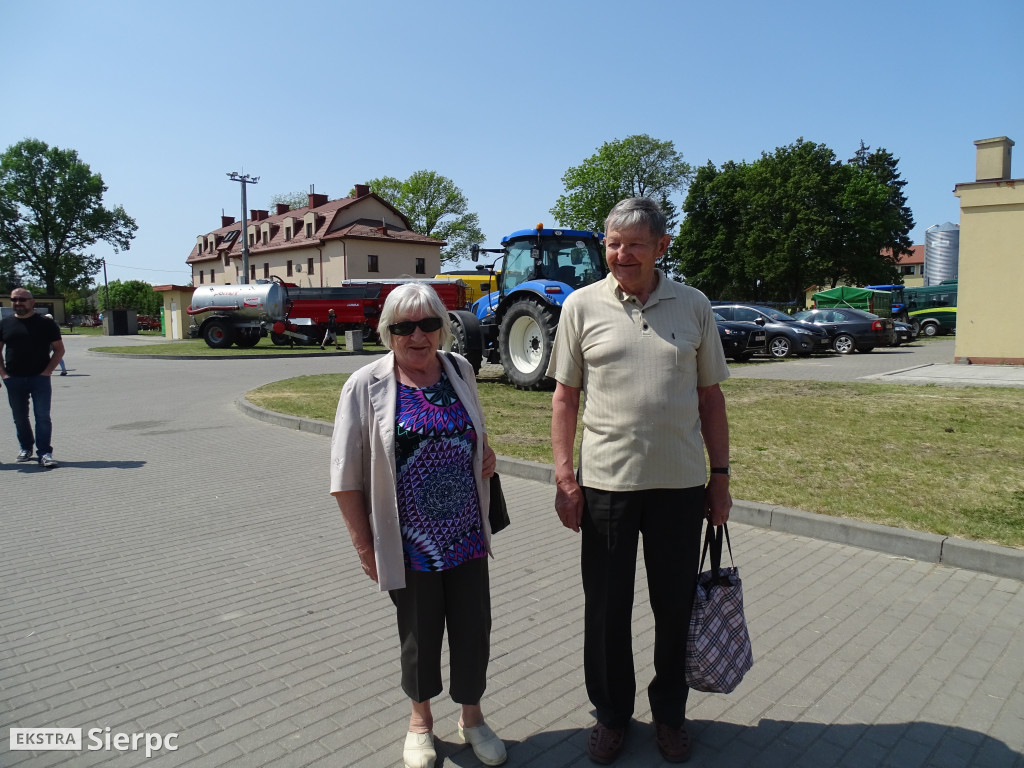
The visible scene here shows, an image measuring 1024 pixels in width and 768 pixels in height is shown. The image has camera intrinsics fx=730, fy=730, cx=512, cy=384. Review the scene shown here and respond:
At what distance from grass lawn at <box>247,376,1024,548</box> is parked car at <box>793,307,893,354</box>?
445 inches

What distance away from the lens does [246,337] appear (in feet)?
104

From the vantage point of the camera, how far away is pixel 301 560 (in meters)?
5.12

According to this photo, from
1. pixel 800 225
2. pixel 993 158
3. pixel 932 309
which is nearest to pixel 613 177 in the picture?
pixel 800 225

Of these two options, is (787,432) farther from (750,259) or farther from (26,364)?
(750,259)

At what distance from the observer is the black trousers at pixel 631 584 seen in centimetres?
275

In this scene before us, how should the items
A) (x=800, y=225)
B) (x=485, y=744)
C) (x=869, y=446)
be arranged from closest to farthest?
(x=485, y=744), (x=869, y=446), (x=800, y=225)

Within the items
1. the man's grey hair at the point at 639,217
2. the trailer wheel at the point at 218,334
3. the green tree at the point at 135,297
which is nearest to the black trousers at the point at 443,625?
the man's grey hair at the point at 639,217

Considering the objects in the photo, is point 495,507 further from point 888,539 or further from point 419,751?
point 888,539

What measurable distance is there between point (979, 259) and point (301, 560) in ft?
61.2

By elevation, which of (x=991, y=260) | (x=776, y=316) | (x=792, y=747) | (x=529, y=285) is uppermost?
(x=991, y=260)

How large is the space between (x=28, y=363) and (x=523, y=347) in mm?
7491

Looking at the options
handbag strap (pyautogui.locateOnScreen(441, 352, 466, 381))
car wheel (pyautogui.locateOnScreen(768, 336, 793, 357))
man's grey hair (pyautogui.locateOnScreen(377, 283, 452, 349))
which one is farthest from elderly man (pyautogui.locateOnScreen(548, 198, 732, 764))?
car wheel (pyautogui.locateOnScreen(768, 336, 793, 357))

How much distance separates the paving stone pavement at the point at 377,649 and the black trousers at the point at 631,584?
24 cm

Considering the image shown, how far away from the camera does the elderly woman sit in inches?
105
